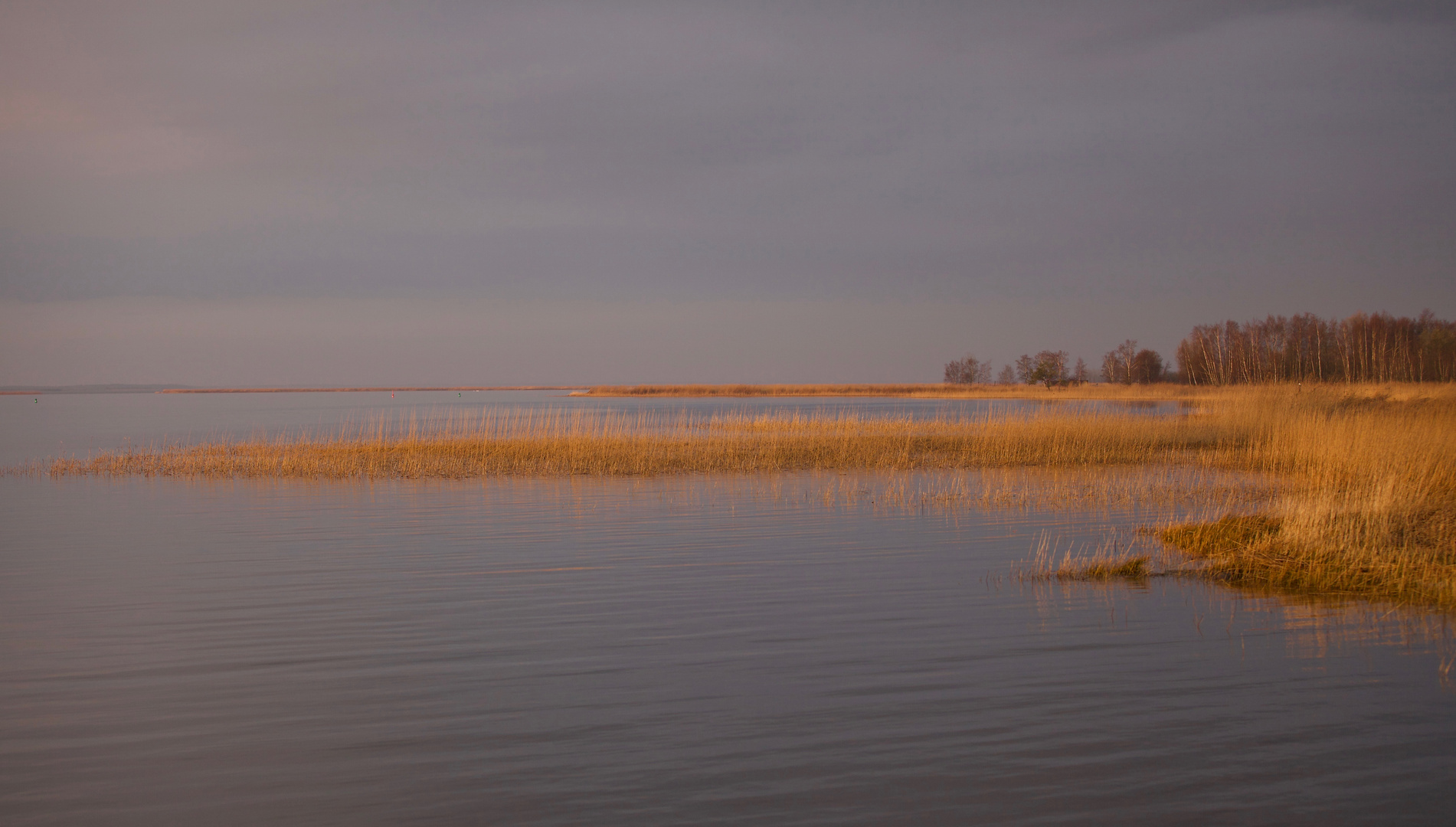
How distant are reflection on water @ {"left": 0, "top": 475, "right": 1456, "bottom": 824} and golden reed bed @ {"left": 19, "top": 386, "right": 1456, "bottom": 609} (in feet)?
4.05

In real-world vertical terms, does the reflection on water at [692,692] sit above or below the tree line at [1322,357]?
below

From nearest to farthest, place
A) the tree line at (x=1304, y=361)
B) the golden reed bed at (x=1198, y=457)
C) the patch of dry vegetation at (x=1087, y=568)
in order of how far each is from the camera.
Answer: the golden reed bed at (x=1198, y=457)
the patch of dry vegetation at (x=1087, y=568)
the tree line at (x=1304, y=361)

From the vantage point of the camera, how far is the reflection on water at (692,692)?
15.4ft

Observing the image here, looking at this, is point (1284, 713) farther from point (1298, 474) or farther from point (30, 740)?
point (1298, 474)

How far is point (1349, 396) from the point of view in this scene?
69.3 ft

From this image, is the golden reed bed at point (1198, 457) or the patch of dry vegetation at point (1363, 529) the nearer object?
the patch of dry vegetation at point (1363, 529)

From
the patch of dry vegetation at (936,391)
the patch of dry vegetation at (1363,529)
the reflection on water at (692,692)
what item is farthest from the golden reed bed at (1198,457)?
the patch of dry vegetation at (936,391)

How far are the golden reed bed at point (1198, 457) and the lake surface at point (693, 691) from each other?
4.26 ft

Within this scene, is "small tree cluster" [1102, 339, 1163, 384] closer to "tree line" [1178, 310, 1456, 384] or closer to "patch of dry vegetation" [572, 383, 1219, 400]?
"patch of dry vegetation" [572, 383, 1219, 400]

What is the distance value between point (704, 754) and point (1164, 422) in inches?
1131

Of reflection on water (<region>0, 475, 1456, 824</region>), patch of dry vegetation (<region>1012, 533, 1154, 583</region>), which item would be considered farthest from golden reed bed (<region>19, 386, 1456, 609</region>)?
reflection on water (<region>0, 475, 1456, 824</region>)

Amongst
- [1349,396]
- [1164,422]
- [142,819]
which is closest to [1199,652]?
[142,819]

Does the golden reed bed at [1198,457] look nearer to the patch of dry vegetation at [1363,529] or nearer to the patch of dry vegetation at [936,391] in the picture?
the patch of dry vegetation at [1363,529]

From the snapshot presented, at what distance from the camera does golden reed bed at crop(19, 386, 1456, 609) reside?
9531mm
